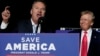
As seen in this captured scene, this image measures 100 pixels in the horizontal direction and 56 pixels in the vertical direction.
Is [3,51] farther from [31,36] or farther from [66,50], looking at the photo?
[66,50]

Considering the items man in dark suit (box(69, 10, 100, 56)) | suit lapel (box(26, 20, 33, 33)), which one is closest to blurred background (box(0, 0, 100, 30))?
man in dark suit (box(69, 10, 100, 56))

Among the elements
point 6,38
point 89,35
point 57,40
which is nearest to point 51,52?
point 57,40

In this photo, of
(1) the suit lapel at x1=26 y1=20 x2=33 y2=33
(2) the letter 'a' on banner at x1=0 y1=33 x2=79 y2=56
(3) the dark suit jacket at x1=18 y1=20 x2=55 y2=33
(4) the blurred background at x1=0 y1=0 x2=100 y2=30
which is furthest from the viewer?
(4) the blurred background at x1=0 y1=0 x2=100 y2=30

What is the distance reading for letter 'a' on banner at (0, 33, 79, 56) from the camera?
1.80 meters

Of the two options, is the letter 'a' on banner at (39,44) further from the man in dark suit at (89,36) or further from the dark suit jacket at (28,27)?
the man in dark suit at (89,36)

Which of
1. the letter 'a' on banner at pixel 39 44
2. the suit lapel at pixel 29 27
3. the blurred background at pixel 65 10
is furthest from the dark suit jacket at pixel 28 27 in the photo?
the blurred background at pixel 65 10

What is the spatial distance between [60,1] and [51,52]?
114 inches

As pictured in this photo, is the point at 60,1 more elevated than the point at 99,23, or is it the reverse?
the point at 60,1

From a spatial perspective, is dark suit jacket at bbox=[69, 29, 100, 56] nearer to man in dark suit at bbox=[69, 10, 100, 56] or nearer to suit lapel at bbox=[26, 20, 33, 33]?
man in dark suit at bbox=[69, 10, 100, 56]

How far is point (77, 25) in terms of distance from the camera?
454 cm

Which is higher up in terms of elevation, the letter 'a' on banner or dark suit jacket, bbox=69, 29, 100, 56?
the letter 'a' on banner

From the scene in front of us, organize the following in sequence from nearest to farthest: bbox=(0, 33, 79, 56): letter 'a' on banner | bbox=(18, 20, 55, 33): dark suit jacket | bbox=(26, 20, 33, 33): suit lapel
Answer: bbox=(0, 33, 79, 56): letter 'a' on banner → bbox=(18, 20, 55, 33): dark suit jacket → bbox=(26, 20, 33, 33): suit lapel

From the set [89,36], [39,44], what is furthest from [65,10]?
[39,44]

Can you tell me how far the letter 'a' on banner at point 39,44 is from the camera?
5.92ft
